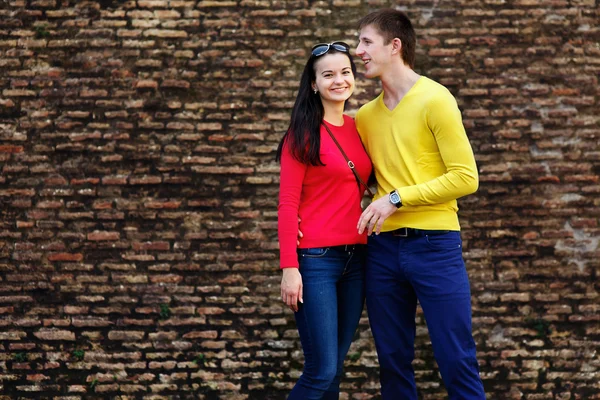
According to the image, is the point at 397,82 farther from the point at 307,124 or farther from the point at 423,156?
the point at 307,124

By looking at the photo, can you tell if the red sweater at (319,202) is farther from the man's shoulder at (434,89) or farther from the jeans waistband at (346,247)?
the man's shoulder at (434,89)

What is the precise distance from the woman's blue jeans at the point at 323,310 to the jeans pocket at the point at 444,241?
0.36 metres

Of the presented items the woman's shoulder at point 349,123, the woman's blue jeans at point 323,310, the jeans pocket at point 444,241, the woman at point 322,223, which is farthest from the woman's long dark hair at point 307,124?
the jeans pocket at point 444,241

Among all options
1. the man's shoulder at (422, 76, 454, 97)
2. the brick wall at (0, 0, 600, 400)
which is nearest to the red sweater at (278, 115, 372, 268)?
the man's shoulder at (422, 76, 454, 97)

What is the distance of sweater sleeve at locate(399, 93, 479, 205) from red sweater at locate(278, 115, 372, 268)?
0.96 feet

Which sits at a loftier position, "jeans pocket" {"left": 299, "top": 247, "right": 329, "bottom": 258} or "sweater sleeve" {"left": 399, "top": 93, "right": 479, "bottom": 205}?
"sweater sleeve" {"left": 399, "top": 93, "right": 479, "bottom": 205}

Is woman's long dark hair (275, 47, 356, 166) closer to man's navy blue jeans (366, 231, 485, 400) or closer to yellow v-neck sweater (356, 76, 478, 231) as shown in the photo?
yellow v-neck sweater (356, 76, 478, 231)

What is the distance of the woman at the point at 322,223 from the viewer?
312 cm

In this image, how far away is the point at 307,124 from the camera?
3174 mm

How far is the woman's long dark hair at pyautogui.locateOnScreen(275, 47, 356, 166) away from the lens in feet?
10.2

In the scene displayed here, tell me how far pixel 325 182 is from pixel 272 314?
1.93m

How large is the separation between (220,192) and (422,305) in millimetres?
2141

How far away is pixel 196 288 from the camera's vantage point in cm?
485

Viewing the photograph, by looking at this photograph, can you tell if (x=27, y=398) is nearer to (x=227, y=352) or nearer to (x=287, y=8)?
(x=227, y=352)
